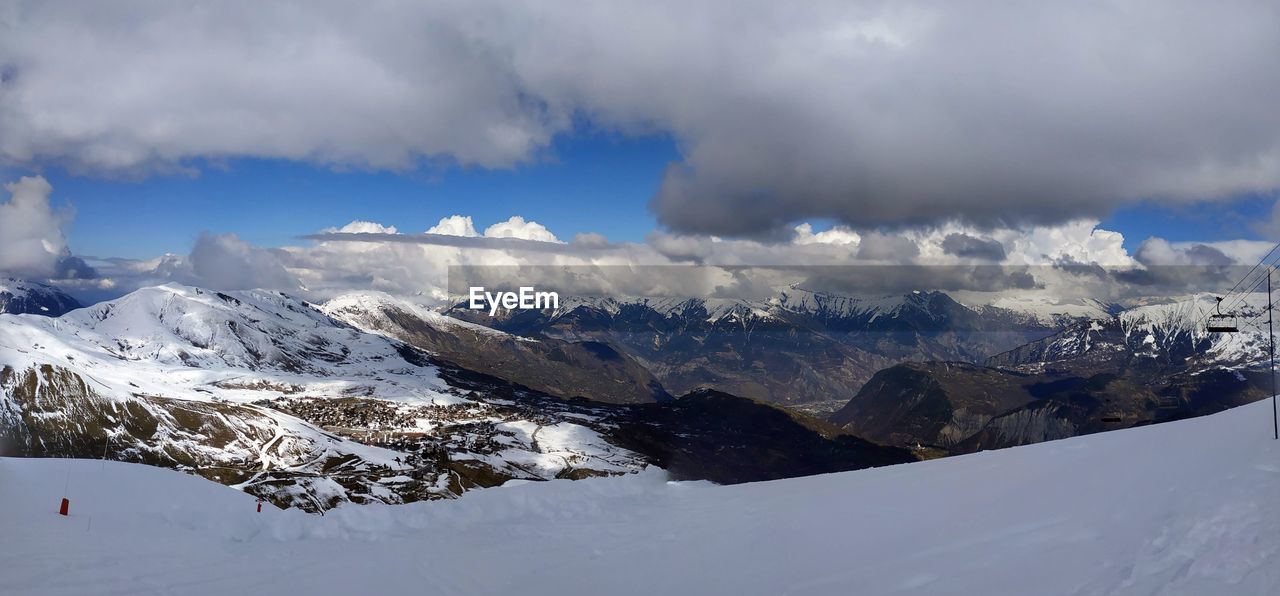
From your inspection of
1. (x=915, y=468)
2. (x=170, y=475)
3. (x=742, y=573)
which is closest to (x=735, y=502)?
(x=915, y=468)

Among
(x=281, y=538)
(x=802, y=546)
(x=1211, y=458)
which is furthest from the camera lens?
(x=281, y=538)

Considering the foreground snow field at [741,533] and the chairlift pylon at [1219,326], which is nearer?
the foreground snow field at [741,533]

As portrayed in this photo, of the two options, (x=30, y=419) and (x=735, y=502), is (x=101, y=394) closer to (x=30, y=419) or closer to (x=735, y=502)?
(x=30, y=419)

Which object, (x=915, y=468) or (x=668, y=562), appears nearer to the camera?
(x=668, y=562)

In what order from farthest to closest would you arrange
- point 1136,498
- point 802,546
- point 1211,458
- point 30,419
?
point 30,419 < point 802,546 < point 1211,458 < point 1136,498

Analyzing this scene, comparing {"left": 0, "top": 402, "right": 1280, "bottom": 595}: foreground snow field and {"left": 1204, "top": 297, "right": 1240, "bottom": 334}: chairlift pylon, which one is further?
{"left": 1204, "top": 297, "right": 1240, "bottom": 334}: chairlift pylon

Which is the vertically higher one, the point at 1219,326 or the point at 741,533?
the point at 1219,326

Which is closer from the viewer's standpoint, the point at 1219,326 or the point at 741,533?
the point at 741,533

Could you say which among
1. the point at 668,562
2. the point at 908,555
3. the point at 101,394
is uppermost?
the point at 908,555
